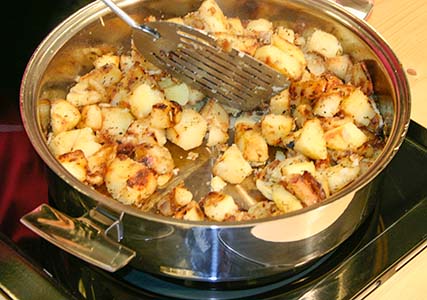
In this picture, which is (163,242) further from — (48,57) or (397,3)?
(397,3)

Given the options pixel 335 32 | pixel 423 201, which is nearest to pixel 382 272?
pixel 423 201

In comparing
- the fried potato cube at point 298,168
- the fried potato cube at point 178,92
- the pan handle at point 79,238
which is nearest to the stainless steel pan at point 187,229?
the pan handle at point 79,238

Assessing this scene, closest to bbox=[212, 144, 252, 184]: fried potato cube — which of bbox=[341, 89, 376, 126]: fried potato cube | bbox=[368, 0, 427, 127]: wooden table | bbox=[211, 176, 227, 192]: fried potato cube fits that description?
bbox=[211, 176, 227, 192]: fried potato cube

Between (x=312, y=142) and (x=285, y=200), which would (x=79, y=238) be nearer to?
(x=285, y=200)

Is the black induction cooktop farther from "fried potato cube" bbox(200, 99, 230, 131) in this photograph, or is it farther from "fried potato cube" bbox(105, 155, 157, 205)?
"fried potato cube" bbox(200, 99, 230, 131)

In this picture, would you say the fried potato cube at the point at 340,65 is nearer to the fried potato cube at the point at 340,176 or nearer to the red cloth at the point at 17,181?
the fried potato cube at the point at 340,176

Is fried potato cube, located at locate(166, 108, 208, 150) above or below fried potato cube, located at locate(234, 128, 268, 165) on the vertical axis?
below
